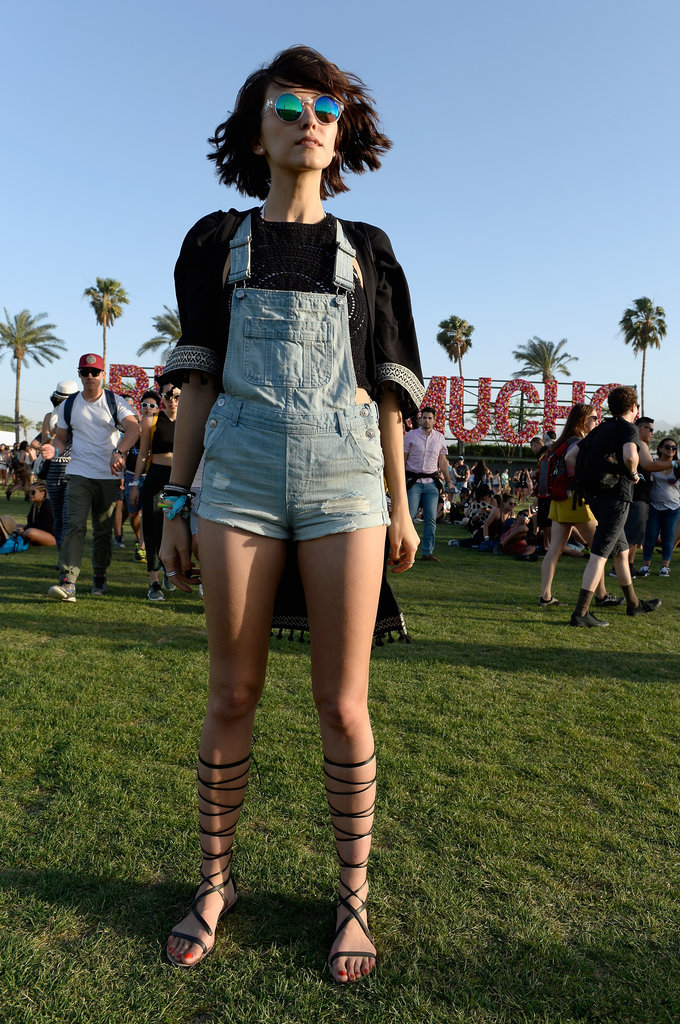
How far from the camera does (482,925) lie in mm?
2176

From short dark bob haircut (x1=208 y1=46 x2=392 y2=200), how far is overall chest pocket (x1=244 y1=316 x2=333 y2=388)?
0.61 m

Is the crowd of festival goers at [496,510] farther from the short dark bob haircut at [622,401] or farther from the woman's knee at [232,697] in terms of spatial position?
the woman's knee at [232,697]

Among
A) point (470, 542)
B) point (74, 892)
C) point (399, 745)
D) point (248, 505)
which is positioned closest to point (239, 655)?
point (248, 505)

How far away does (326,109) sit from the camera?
1962 millimetres

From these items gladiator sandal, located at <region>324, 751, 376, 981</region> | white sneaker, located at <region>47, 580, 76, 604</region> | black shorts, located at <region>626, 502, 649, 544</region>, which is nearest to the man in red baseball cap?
white sneaker, located at <region>47, 580, 76, 604</region>

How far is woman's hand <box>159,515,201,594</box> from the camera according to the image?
214cm

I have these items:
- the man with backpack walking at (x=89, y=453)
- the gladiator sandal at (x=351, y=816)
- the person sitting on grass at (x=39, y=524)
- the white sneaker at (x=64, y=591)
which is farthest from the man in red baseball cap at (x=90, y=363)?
the gladiator sandal at (x=351, y=816)

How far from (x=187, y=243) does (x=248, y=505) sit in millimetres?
793

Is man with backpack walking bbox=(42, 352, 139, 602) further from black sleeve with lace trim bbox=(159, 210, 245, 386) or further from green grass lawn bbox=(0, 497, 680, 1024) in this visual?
black sleeve with lace trim bbox=(159, 210, 245, 386)

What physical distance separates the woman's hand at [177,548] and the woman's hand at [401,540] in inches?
23.4

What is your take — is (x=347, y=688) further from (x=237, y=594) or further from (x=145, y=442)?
(x=145, y=442)

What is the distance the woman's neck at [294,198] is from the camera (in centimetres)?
202

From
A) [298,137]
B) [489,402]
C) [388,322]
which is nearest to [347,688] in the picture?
[388,322]

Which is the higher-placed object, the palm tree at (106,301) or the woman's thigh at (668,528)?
the palm tree at (106,301)
